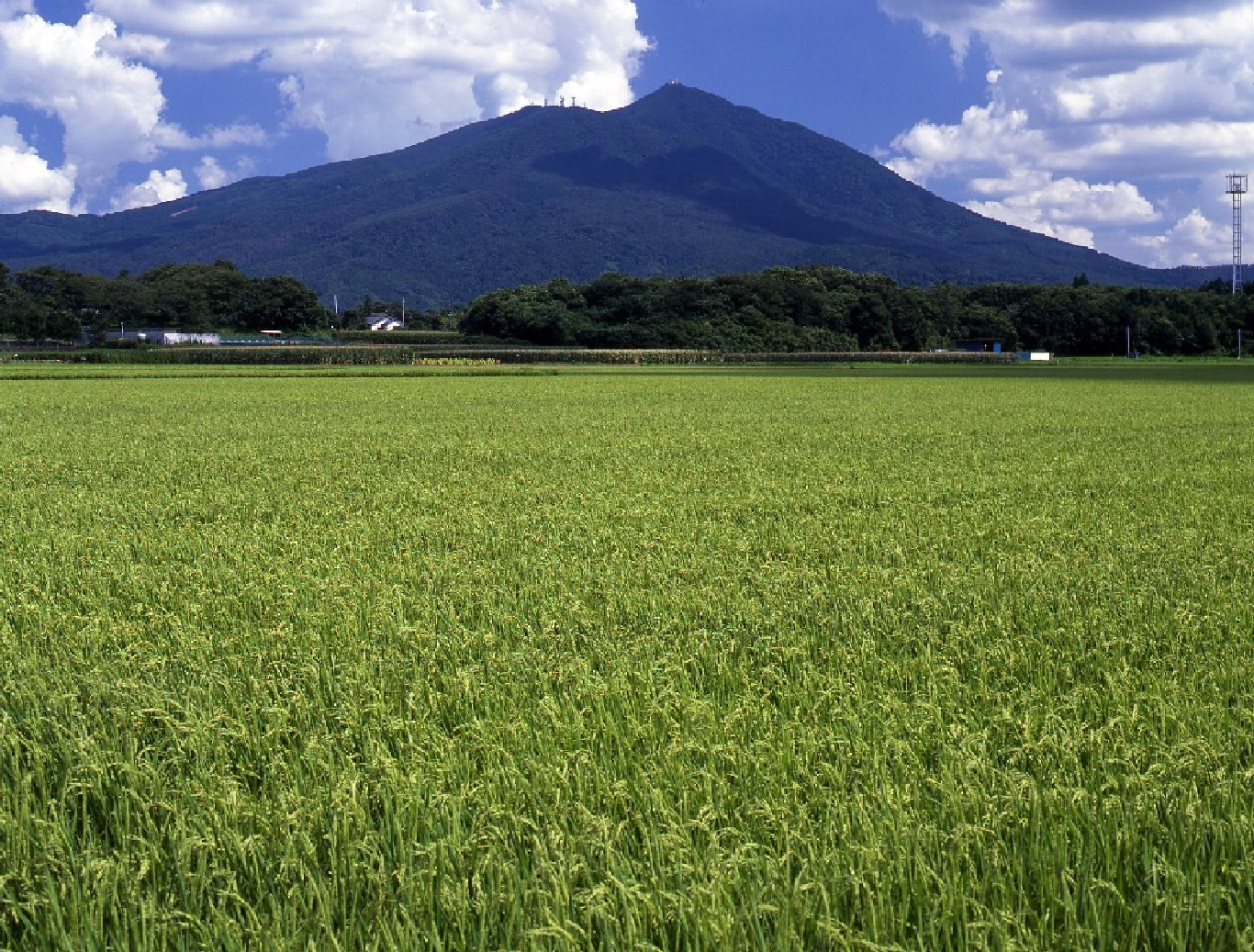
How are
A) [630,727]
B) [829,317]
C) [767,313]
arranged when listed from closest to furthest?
[630,727]
[767,313]
[829,317]

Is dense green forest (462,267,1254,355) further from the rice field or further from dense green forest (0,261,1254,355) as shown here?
the rice field


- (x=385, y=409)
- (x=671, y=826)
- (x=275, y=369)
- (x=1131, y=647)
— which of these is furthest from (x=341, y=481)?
(x=275, y=369)

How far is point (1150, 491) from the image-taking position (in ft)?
49.1

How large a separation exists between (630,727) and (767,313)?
14097cm

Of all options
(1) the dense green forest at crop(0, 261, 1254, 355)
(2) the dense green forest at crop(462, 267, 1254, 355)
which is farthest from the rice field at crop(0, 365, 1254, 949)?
(1) the dense green forest at crop(0, 261, 1254, 355)

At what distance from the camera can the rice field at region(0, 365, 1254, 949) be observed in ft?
11.7

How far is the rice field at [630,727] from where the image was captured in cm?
358

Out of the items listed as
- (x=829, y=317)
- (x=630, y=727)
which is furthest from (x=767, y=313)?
(x=630, y=727)

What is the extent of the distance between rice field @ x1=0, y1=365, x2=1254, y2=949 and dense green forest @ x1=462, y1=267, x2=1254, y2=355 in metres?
126

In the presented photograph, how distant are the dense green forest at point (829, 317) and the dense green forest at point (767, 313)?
0.17 meters

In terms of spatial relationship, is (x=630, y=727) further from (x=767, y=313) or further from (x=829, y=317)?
(x=829, y=317)

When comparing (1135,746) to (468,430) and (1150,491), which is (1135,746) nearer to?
(1150,491)

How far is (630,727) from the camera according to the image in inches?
201

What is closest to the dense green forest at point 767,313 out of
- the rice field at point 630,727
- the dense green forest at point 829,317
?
the dense green forest at point 829,317
